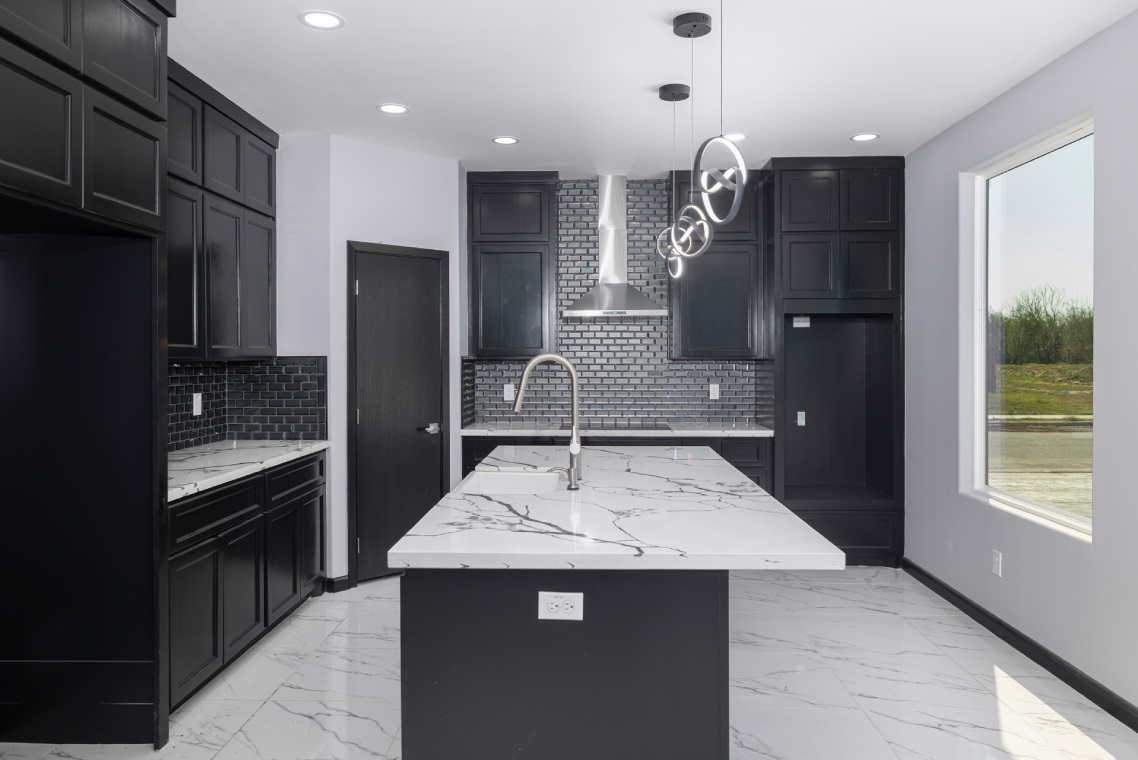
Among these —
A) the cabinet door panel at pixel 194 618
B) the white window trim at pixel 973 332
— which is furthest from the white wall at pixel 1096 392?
the cabinet door panel at pixel 194 618

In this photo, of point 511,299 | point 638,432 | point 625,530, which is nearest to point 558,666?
point 625,530

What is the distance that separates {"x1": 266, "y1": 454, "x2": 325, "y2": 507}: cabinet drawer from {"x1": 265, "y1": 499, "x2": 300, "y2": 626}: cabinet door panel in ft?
0.22

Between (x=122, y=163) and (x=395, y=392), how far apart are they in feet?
7.78

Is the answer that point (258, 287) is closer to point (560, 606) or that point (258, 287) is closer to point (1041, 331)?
point (560, 606)

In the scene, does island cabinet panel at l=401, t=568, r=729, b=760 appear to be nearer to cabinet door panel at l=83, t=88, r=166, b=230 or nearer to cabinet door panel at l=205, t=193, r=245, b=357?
cabinet door panel at l=83, t=88, r=166, b=230

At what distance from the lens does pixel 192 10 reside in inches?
112

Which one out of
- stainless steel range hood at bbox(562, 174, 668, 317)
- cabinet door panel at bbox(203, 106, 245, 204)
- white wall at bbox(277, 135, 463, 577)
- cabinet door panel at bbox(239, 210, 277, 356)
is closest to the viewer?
cabinet door panel at bbox(203, 106, 245, 204)

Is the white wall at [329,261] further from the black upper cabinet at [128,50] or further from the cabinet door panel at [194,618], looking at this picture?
the black upper cabinet at [128,50]

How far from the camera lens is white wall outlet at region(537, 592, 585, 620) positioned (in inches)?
77.7

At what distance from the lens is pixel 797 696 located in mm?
3027

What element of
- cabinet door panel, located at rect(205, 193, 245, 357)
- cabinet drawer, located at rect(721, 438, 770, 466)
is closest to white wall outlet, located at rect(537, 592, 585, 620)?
cabinet door panel, located at rect(205, 193, 245, 357)

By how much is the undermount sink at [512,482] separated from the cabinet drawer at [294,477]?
1220 millimetres

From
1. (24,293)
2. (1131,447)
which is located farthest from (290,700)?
(1131,447)

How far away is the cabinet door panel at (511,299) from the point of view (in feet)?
17.3
